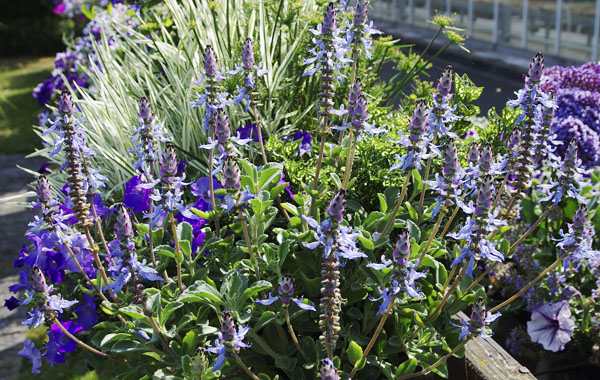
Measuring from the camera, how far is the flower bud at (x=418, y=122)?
120 cm

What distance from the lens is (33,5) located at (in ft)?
37.1

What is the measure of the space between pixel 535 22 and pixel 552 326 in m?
8.91

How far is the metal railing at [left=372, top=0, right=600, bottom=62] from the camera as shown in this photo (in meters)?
8.48

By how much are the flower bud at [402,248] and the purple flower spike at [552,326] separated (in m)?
1.04

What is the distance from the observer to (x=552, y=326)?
1882 millimetres

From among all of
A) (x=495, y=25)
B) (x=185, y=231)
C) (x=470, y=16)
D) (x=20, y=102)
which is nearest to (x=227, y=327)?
(x=185, y=231)

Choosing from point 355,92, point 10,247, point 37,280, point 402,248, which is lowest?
point 10,247

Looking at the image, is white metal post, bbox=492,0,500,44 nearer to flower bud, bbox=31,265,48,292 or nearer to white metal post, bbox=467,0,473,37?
white metal post, bbox=467,0,473,37

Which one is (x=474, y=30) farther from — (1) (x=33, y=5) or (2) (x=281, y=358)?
(2) (x=281, y=358)

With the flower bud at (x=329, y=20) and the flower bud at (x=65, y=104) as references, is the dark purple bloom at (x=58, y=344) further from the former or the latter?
the flower bud at (x=329, y=20)

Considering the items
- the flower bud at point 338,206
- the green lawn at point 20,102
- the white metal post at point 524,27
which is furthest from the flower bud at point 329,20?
the white metal post at point 524,27

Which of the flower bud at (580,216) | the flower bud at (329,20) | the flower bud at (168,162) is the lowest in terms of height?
the flower bud at (580,216)

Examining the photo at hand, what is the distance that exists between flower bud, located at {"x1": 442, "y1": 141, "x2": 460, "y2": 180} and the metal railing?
6773 millimetres

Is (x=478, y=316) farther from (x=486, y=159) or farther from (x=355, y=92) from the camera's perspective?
(x=355, y=92)
